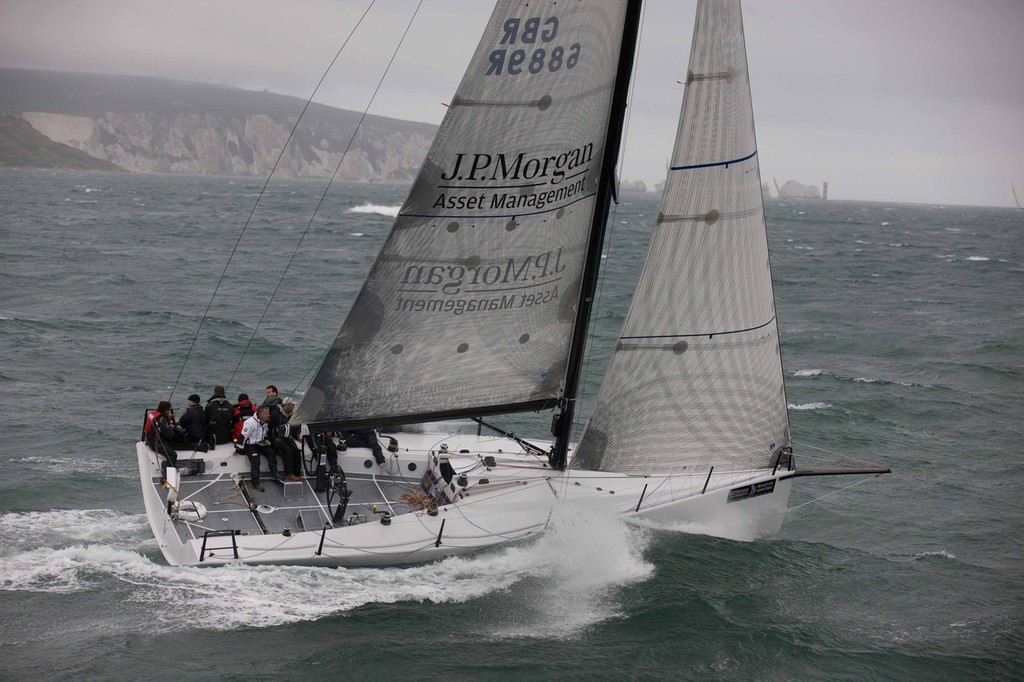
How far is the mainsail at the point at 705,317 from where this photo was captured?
16.0 meters

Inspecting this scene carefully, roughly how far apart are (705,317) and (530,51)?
491 cm

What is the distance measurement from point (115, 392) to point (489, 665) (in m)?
16.3

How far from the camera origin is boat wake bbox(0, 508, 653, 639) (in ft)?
50.4

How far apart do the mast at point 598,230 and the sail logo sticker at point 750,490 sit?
9.30 ft

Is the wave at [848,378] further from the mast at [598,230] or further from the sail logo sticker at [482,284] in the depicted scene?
the sail logo sticker at [482,284]

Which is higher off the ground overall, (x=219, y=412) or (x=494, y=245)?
(x=494, y=245)

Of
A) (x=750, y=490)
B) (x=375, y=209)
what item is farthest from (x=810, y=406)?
(x=375, y=209)

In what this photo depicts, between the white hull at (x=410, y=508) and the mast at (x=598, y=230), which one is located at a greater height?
the mast at (x=598, y=230)

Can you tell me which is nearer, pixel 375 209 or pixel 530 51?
pixel 530 51

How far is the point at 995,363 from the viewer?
36.4 m

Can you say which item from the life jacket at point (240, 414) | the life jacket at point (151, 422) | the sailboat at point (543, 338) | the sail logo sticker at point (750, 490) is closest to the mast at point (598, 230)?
the sailboat at point (543, 338)

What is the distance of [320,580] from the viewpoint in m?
16.2

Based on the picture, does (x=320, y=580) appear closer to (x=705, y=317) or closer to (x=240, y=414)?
(x=240, y=414)

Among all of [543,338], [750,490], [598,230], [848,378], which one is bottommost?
[848,378]
